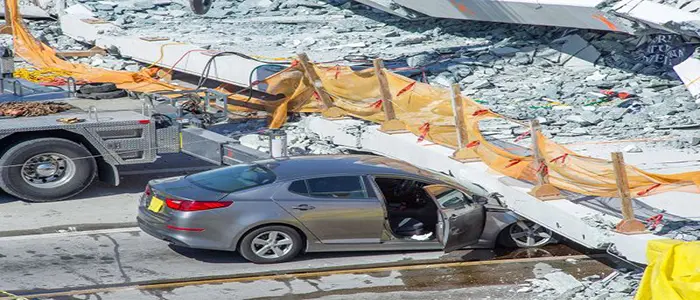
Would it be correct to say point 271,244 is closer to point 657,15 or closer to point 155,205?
point 155,205

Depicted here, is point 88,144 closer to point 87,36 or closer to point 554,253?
point 554,253

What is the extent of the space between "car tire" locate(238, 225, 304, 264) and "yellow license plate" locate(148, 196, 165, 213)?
96cm

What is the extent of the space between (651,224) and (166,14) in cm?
2243

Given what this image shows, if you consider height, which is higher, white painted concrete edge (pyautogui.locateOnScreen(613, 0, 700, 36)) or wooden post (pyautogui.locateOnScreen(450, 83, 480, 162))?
white painted concrete edge (pyautogui.locateOnScreen(613, 0, 700, 36))

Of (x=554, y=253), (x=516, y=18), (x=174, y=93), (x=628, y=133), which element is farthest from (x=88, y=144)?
(x=516, y=18)

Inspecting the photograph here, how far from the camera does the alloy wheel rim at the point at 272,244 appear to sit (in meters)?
12.1

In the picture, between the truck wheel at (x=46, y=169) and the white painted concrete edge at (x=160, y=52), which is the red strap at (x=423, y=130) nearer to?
the truck wheel at (x=46, y=169)

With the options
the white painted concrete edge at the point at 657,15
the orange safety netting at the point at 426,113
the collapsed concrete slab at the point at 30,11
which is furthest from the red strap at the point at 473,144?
the collapsed concrete slab at the point at 30,11

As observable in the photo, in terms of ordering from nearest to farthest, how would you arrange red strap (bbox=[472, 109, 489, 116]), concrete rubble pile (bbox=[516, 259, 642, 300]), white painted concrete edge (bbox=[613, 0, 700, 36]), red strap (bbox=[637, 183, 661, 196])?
concrete rubble pile (bbox=[516, 259, 642, 300]), red strap (bbox=[637, 183, 661, 196]), red strap (bbox=[472, 109, 489, 116]), white painted concrete edge (bbox=[613, 0, 700, 36])

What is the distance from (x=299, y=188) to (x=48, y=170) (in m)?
4.14

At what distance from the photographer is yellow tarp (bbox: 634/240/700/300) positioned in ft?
26.9

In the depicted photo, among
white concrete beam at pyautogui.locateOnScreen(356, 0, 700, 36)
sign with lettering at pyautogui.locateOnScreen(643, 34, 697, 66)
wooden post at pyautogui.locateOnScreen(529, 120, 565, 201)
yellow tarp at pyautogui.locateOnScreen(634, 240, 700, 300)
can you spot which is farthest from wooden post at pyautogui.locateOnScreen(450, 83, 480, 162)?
sign with lettering at pyautogui.locateOnScreen(643, 34, 697, 66)

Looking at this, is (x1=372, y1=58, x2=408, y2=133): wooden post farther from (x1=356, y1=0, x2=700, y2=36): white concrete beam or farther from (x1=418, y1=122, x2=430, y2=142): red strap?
(x1=356, y1=0, x2=700, y2=36): white concrete beam

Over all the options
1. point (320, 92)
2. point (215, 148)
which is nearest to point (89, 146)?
point (215, 148)
